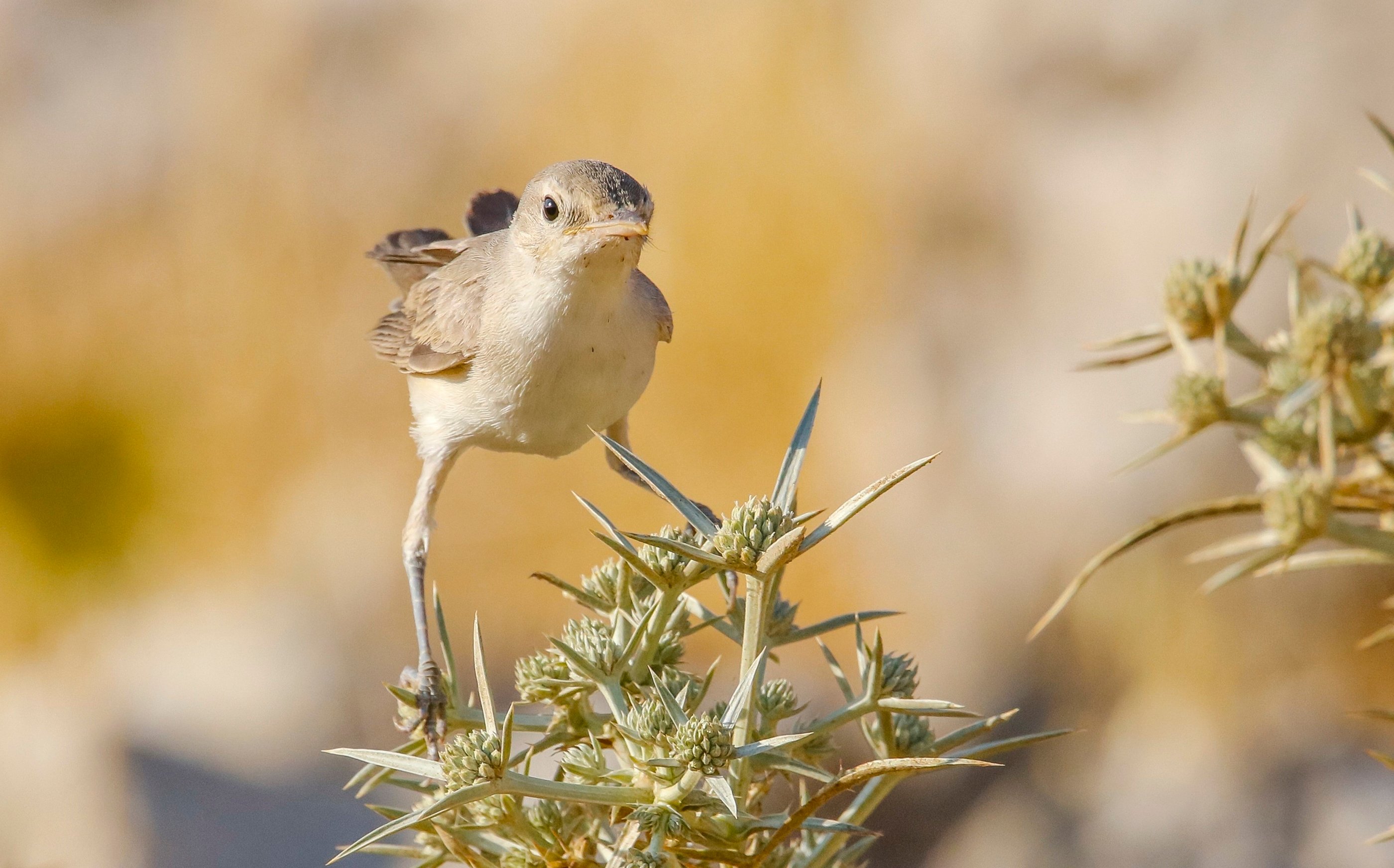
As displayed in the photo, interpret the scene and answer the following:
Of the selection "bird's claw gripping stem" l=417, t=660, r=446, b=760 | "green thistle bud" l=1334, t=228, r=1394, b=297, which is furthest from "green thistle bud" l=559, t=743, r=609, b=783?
"green thistle bud" l=1334, t=228, r=1394, b=297

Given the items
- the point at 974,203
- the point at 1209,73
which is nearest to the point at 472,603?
the point at 974,203

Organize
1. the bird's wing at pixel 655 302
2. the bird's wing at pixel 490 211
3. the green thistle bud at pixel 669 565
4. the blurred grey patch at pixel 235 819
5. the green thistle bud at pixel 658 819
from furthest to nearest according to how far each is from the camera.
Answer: the blurred grey patch at pixel 235 819, the bird's wing at pixel 490 211, the bird's wing at pixel 655 302, the green thistle bud at pixel 669 565, the green thistle bud at pixel 658 819

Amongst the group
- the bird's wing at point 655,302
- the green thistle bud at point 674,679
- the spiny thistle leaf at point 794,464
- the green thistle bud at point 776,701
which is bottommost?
the green thistle bud at point 776,701

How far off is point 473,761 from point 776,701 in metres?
0.56

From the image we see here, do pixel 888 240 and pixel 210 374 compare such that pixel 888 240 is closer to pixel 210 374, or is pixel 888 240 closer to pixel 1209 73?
pixel 1209 73

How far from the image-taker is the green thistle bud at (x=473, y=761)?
5.18 feet

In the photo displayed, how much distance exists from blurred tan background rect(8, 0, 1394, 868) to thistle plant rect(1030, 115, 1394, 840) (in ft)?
14.2

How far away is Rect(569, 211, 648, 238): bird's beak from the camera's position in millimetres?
2738

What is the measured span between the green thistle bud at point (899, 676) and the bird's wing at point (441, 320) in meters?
1.65

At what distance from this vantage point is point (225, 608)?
9.01m

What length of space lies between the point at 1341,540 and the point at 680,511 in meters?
1.02

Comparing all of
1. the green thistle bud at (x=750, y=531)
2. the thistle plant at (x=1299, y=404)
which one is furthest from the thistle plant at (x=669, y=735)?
the thistle plant at (x=1299, y=404)

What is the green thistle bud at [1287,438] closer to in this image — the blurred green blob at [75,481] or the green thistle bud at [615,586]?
the green thistle bud at [615,586]

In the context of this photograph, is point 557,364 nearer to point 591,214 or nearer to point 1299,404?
point 591,214
